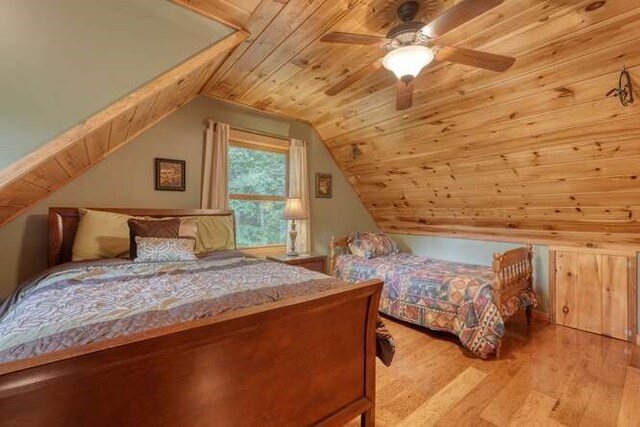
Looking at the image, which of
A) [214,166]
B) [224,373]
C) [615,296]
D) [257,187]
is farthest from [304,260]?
[615,296]

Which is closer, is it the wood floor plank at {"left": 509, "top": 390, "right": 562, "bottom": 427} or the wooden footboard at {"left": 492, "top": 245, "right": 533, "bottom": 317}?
the wood floor plank at {"left": 509, "top": 390, "right": 562, "bottom": 427}

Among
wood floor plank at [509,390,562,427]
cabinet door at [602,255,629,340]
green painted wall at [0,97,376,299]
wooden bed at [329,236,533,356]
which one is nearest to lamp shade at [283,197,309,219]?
green painted wall at [0,97,376,299]

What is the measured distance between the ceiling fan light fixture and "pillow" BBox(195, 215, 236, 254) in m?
2.05

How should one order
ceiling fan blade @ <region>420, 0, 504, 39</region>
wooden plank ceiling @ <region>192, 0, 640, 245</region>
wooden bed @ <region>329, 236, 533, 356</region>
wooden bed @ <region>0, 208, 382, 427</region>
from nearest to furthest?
wooden bed @ <region>0, 208, 382, 427</region> → ceiling fan blade @ <region>420, 0, 504, 39</region> → wooden plank ceiling @ <region>192, 0, 640, 245</region> → wooden bed @ <region>329, 236, 533, 356</region>

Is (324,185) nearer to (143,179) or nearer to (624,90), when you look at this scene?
(143,179)

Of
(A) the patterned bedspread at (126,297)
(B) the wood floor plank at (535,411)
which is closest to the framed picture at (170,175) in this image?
(A) the patterned bedspread at (126,297)

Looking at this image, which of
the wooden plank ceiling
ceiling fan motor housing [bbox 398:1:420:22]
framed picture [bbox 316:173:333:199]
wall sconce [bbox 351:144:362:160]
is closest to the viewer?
ceiling fan motor housing [bbox 398:1:420:22]

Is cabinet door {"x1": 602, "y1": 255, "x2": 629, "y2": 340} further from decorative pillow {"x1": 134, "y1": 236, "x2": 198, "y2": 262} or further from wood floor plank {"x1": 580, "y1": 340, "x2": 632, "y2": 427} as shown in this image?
decorative pillow {"x1": 134, "y1": 236, "x2": 198, "y2": 262}

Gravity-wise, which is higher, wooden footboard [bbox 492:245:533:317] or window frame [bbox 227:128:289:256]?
window frame [bbox 227:128:289:256]

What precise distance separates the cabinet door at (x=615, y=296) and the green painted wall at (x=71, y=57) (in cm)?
388

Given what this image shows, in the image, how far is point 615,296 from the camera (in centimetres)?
276

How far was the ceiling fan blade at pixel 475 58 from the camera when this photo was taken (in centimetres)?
145

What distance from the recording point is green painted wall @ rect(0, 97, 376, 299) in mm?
2330

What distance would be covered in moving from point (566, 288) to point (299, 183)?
3033 millimetres
